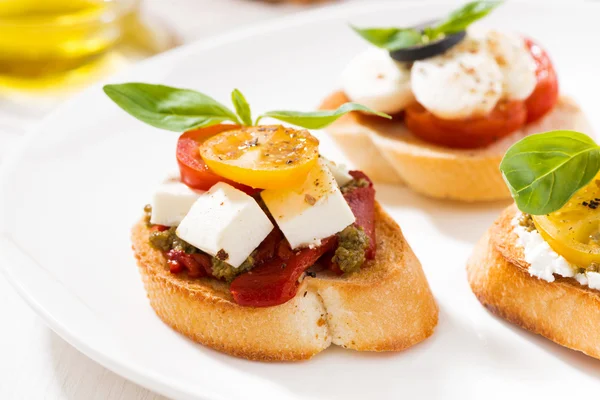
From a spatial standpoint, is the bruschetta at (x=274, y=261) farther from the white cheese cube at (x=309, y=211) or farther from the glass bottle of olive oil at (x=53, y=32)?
the glass bottle of olive oil at (x=53, y=32)

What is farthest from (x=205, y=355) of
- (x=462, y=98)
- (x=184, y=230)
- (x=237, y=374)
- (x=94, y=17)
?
(x=94, y=17)

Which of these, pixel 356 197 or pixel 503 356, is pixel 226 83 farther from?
pixel 503 356

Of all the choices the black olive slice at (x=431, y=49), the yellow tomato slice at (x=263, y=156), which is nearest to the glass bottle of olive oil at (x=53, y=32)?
the black olive slice at (x=431, y=49)

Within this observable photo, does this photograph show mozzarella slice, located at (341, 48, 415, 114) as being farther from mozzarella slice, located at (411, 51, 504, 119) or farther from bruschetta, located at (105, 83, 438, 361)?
bruschetta, located at (105, 83, 438, 361)

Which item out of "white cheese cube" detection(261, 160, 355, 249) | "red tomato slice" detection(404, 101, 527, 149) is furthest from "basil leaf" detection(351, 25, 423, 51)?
"white cheese cube" detection(261, 160, 355, 249)

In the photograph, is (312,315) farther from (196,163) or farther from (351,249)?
(196,163)

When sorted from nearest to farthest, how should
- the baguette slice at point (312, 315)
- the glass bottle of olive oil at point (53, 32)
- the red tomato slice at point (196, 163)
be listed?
the baguette slice at point (312, 315) < the red tomato slice at point (196, 163) < the glass bottle of olive oil at point (53, 32)
